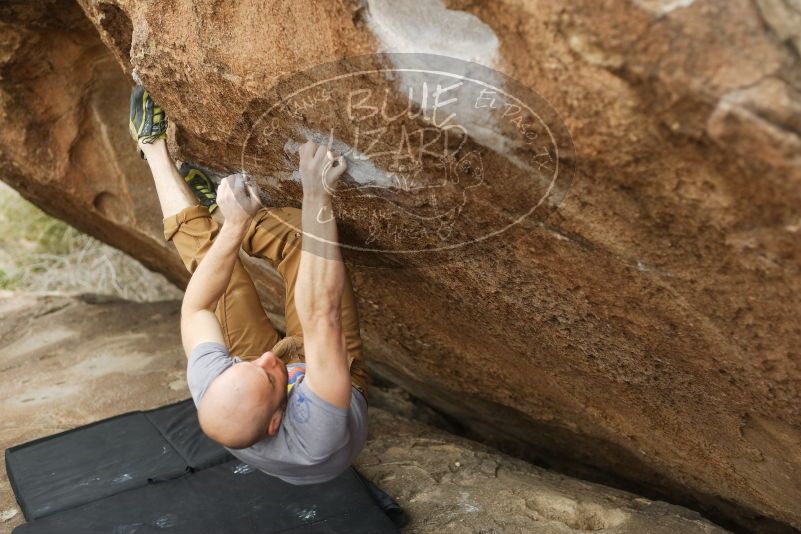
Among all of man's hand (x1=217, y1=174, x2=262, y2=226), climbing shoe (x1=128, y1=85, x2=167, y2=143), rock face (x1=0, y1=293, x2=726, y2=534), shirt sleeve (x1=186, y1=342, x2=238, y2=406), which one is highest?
climbing shoe (x1=128, y1=85, x2=167, y2=143)

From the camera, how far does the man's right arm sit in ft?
6.81

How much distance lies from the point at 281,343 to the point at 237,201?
17.7 inches

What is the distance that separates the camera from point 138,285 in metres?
5.56

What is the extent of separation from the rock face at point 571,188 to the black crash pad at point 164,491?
27.8 inches

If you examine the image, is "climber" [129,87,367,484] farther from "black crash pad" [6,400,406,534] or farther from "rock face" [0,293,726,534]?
"rock face" [0,293,726,534]

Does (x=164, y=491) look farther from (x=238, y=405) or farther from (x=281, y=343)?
(x=238, y=405)

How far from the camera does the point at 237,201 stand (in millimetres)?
2355

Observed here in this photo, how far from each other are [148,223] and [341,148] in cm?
188

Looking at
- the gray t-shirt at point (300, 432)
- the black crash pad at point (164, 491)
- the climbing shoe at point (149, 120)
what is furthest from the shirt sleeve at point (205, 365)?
the climbing shoe at point (149, 120)

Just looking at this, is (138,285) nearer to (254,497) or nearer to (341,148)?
(254,497)

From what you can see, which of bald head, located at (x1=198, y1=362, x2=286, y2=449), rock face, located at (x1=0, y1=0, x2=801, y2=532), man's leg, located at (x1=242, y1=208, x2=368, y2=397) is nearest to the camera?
rock face, located at (x1=0, y1=0, x2=801, y2=532)

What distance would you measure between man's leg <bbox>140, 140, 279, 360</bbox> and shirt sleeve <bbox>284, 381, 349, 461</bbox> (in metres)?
0.54

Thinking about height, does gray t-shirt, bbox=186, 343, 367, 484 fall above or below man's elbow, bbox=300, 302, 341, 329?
below

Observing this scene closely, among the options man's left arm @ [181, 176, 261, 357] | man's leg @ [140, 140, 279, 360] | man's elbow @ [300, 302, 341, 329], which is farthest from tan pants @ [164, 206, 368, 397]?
man's elbow @ [300, 302, 341, 329]
